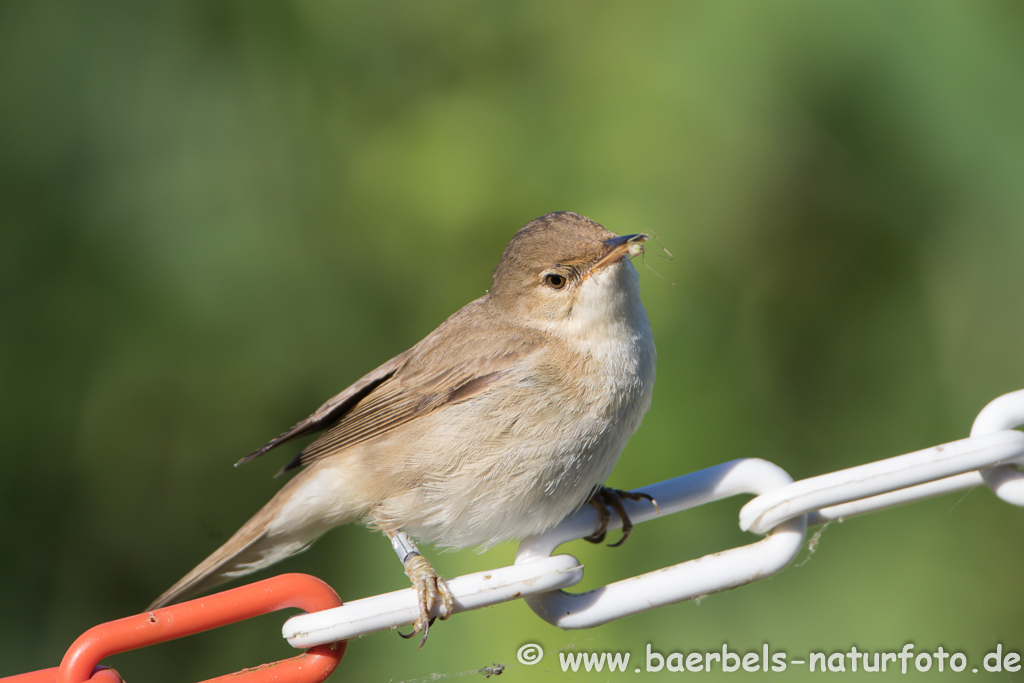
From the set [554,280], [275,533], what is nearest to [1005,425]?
[554,280]

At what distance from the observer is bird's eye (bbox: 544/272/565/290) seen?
222 centimetres

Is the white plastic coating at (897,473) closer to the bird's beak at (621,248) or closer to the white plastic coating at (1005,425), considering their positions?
the white plastic coating at (1005,425)

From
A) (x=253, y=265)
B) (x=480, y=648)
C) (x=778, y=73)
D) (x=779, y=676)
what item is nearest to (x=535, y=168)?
(x=778, y=73)

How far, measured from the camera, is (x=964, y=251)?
2.52m

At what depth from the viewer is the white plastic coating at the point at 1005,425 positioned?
127cm

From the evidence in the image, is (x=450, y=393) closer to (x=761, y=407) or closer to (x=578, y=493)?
(x=578, y=493)

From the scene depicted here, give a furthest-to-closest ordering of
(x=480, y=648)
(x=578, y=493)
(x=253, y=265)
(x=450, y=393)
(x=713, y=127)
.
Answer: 1. (x=253, y=265)
2. (x=713, y=127)
3. (x=480, y=648)
4. (x=450, y=393)
5. (x=578, y=493)

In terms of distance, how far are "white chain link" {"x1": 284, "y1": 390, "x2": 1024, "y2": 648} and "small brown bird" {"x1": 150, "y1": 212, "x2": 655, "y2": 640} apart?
532mm

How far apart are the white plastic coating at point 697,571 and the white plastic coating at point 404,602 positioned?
0.06 meters

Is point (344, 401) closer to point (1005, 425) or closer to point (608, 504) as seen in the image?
point (608, 504)

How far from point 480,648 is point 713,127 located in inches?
Answer: 73.1

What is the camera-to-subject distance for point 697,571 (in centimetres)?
126

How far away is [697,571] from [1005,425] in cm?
55

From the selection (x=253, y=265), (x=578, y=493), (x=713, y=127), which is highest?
(x=713, y=127)
